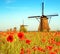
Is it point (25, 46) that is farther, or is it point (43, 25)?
point (43, 25)

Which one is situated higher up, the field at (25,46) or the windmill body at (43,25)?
the windmill body at (43,25)

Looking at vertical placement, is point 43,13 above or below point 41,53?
above

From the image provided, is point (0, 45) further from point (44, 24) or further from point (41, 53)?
point (44, 24)

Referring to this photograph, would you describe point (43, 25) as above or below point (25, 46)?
above

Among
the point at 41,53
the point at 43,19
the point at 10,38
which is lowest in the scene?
the point at 41,53

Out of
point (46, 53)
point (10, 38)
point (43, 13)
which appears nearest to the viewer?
point (10, 38)

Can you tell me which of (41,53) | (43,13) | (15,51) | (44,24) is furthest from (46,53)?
(43,13)

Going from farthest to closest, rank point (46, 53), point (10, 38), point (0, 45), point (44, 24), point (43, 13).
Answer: point (43, 13), point (44, 24), point (0, 45), point (46, 53), point (10, 38)

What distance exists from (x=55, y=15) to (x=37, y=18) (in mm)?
2826

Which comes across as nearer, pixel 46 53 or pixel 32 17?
pixel 46 53

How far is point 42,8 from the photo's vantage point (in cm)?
3134

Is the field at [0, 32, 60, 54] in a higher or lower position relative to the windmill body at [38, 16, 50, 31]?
lower

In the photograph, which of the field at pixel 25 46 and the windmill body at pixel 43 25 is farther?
the windmill body at pixel 43 25

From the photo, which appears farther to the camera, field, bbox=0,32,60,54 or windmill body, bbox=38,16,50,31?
windmill body, bbox=38,16,50,31
